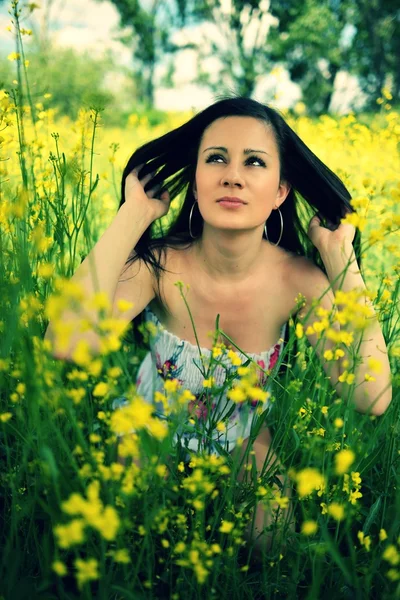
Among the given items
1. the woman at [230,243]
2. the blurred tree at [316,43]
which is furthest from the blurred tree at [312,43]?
the woman at [230,243]

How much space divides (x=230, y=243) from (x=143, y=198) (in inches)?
13.5

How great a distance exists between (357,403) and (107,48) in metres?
34.0

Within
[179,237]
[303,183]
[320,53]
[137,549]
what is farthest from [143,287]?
[320,53]

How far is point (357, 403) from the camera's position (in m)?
1.86

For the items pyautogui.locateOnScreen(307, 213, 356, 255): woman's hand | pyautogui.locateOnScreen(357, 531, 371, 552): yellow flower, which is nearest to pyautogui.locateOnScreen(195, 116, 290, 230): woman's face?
pyautogui.locateOnScreen(307, 213, 356, 255): woman's hand

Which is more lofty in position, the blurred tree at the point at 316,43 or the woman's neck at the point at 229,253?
the blurred tree at the point at 316,43

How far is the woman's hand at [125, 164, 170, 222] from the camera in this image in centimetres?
204

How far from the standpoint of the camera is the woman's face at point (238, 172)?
1871 mm

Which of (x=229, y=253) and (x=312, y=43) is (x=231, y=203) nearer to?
(x=229, y=253)

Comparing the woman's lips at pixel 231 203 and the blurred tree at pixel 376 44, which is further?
Answer: the blurred tree at pixel 376 44

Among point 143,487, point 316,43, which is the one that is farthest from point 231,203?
point 316,43

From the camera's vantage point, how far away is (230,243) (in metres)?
2.05

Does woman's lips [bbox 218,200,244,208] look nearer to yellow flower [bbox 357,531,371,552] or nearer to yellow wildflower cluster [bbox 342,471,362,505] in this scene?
yellow wildflower cluster [bbox 342,471,362,505]

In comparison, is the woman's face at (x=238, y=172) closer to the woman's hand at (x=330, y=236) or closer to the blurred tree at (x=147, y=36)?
the woman's hand at (x=330, y=236)
